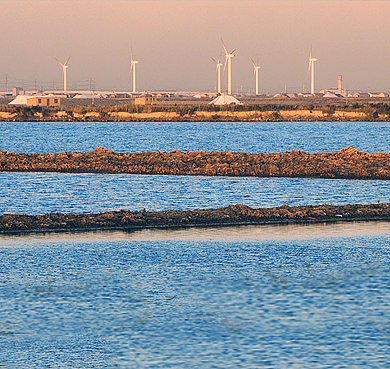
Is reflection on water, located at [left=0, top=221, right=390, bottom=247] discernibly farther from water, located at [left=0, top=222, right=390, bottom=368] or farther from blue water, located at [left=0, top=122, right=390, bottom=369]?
water, located at [left=0, top=222, right=390, bottom=368]

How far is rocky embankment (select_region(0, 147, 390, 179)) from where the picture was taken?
5494 cm

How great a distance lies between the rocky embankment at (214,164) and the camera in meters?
54.9

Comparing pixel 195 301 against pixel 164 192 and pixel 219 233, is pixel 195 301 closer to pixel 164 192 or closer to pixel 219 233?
pixel 219 233

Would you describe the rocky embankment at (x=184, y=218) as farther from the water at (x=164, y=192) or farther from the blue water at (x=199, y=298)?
the water at (x=164, y=192)

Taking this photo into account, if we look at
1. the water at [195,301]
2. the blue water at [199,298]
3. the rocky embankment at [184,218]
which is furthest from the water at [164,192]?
the water at [195,301]

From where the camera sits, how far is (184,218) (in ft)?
98.9

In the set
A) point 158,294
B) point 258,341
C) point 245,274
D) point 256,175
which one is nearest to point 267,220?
point 245,274

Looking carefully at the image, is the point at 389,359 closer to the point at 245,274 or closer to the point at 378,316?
the point at 378,316

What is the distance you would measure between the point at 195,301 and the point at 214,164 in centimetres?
4130

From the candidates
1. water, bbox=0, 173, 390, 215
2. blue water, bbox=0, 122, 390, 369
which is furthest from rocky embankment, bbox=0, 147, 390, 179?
blue water, bbox=0, 122, 390, 369

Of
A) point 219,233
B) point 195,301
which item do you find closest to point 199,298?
point 195,301

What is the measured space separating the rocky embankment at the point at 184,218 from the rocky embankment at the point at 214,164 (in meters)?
21.4

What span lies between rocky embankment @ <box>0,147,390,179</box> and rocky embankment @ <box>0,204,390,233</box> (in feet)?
70.2

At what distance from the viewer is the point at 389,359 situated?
524 inches
